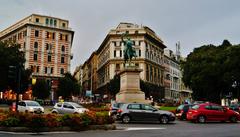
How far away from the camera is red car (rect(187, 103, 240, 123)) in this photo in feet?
89.3

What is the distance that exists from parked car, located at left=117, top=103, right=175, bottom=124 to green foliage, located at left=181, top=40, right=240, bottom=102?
3762 centimetres

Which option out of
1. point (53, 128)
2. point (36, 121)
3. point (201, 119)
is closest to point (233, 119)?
point (201, 119)

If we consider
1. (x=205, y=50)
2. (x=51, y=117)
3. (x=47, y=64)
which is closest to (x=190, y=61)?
(x=205, y=50)

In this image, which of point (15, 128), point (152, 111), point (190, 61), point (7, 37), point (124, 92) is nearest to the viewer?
point (15, 128)

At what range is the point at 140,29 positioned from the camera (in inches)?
4333

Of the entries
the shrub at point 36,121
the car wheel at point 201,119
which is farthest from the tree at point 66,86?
the shrub at point 36,121

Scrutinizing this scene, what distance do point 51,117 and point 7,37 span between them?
3707 inches

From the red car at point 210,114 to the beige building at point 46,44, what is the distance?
70.4m

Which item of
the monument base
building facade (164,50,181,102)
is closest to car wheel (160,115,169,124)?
the monument base

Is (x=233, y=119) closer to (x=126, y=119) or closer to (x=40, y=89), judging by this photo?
(x=126, y=119)

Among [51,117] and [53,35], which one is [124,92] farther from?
[53,35]

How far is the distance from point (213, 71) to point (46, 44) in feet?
166

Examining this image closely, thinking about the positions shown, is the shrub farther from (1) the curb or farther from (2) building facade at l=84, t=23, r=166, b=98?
(2) building facade at l=84, t=23, r=166, b=98

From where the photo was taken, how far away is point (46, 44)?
96.8m
